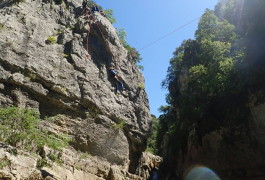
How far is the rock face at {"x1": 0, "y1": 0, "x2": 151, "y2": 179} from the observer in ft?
41.7

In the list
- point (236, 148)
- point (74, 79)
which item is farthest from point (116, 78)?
point (236, 148)

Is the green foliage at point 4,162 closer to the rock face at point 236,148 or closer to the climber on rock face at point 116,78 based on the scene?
the climber on rock face at point 116,78

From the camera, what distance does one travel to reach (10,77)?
12023 mm

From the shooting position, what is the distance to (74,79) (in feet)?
47.5

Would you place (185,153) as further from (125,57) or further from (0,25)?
(0,25)

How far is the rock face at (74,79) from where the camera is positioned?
12695 millimetres

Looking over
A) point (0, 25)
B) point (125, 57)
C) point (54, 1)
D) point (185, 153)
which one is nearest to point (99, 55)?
point (125, 57)

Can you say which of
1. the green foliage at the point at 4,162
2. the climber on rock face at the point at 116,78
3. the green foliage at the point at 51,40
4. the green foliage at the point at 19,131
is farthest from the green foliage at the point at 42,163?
the climber on rock face at the point at 116,78

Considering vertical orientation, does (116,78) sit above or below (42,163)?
above

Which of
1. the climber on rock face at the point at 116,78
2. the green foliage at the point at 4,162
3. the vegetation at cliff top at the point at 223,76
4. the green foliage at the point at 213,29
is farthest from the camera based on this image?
the green foliage at the point at 213,29

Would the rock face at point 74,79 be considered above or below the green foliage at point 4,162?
above

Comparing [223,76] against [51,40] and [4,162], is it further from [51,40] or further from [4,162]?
[4,162]

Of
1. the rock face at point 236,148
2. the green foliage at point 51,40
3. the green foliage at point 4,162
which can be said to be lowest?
the green foliage at point 4,162

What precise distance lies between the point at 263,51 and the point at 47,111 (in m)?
11.7
